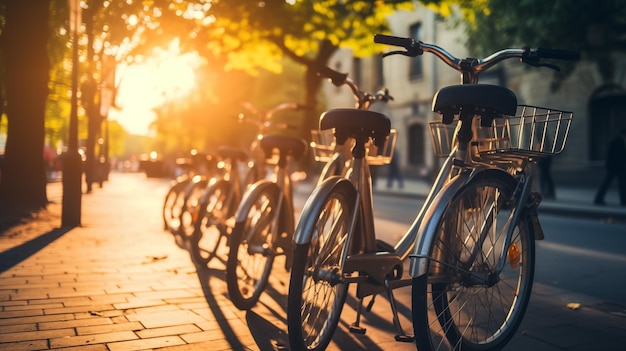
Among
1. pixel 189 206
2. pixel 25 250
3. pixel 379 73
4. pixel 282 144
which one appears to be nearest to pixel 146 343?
pixel 282 144

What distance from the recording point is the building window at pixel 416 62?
29.1m

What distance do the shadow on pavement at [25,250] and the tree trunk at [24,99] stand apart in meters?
2.39

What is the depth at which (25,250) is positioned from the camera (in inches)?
245

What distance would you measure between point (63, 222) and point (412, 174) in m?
22.0

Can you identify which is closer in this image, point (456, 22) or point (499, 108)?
point (499, 108)

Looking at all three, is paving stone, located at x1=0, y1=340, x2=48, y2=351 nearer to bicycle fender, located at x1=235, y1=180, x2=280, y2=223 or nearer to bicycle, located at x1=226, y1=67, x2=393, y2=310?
bicycle, located at x1=226, y1=67, x2=393, y2=310

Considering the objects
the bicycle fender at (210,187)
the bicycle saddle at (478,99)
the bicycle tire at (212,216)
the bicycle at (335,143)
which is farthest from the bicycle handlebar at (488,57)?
the bicycle fender at (210,187)

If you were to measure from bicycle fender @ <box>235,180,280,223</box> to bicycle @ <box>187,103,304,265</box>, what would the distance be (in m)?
1.43

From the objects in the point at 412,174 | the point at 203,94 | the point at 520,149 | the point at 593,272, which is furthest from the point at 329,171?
the point at 203,94

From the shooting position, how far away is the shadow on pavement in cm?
548

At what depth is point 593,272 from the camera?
230 inches

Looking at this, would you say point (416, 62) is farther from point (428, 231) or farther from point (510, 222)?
A: point (428, 231)

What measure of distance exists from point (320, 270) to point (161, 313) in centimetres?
138

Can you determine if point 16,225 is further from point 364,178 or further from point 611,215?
point 611,215
